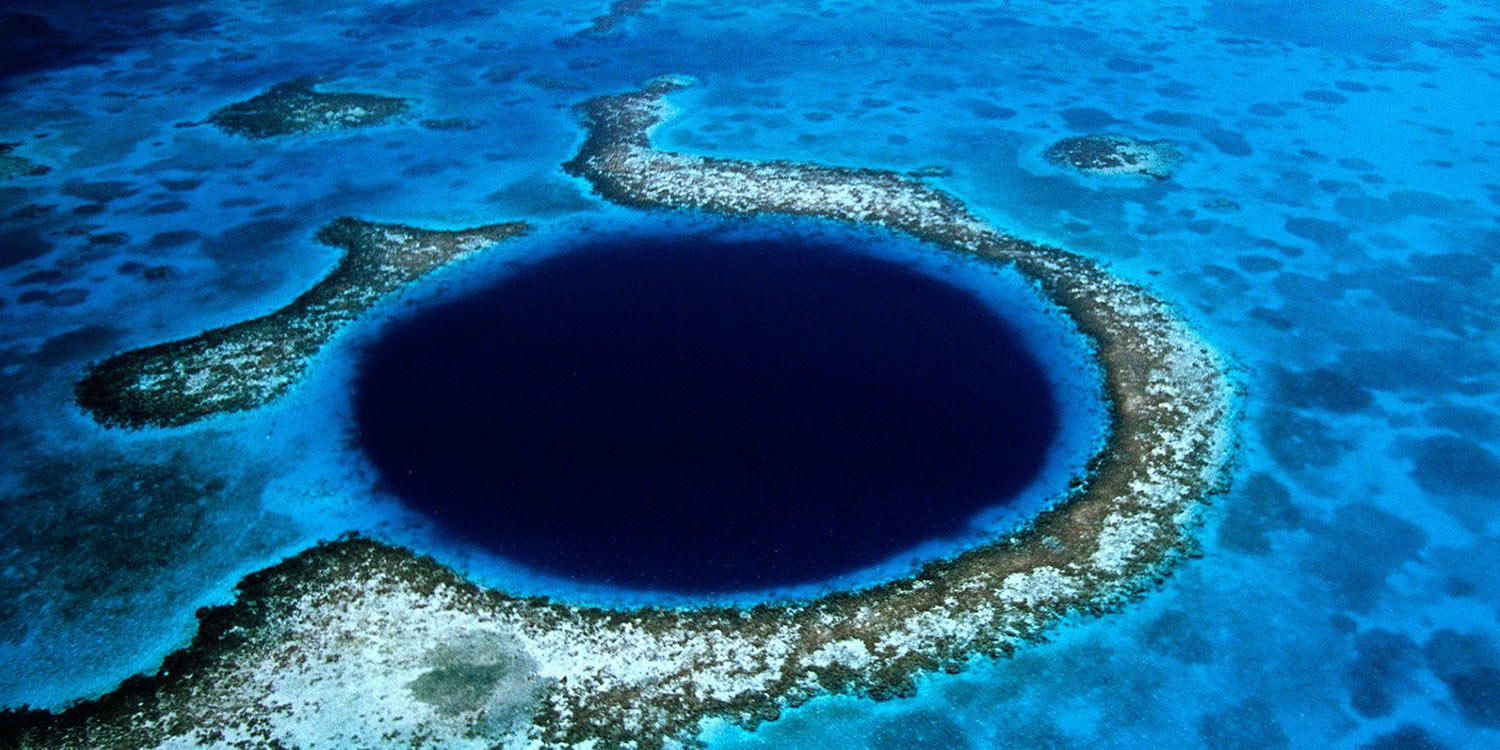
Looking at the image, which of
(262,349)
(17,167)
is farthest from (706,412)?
(17,167)

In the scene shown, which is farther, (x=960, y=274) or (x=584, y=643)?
(x=960, y=274)

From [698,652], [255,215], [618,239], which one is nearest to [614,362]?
[618,239]

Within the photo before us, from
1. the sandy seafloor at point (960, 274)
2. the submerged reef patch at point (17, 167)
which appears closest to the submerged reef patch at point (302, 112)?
the sandy seafloor at point (960, 274)

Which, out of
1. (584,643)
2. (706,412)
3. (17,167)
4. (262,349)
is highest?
(17,167)

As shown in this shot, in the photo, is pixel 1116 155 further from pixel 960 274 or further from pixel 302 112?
pixel 302 112

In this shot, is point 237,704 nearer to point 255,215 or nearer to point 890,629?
point 890,629

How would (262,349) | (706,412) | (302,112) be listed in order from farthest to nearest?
(302,112)
(262,349)
(706,412)

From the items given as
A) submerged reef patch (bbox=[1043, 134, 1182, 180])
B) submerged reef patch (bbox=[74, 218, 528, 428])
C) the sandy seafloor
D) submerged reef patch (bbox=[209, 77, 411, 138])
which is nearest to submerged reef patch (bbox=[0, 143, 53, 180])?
the sandy seafloor
